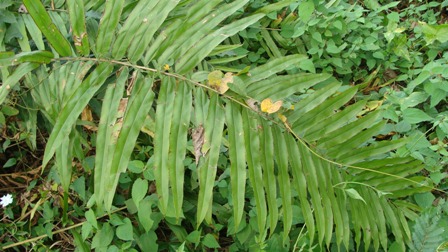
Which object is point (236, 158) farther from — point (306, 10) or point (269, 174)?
point (306, 10)

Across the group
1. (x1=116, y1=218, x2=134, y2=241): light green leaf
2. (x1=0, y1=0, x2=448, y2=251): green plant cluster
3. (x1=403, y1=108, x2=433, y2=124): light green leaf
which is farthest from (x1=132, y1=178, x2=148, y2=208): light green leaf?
(x1=403, y1=108, x2=433, y2=124): light green leaf

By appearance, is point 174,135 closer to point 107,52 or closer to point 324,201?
point 107,52

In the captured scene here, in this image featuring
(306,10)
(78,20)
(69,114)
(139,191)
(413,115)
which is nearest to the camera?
(69,114)

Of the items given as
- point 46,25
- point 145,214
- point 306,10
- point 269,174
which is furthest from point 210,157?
point 306,10

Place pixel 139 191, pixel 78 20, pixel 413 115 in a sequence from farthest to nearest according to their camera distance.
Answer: pixel 413 115 < pixel 139 191 < pixel 78 20

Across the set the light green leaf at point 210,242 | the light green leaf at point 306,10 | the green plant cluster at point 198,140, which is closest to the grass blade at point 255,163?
the green plant cluster at point 198,140

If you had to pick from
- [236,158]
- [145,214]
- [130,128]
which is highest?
[130,128]

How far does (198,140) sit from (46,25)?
0.59 metres

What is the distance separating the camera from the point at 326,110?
1586 mm

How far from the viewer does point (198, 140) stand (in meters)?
1.48

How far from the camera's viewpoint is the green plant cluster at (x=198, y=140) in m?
1.44

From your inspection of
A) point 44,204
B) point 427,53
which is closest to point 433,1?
point 427,53

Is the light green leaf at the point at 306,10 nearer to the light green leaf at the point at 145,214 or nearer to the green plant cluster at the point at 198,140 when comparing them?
the green plant cluster at the point at 198,140

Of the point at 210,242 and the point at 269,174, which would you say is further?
the point at 210,242
